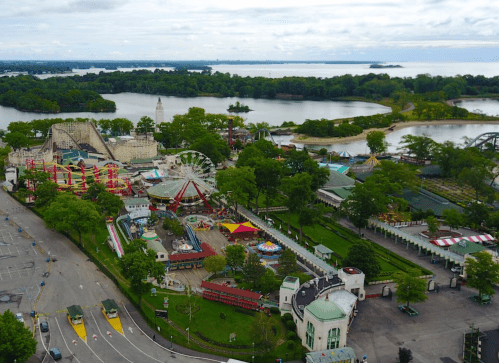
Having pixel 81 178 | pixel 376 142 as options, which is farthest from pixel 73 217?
pixel 376 142

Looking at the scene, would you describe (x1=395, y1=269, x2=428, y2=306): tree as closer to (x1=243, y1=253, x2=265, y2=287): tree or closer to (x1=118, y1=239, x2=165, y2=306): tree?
(x1=243, y1=253, x2=265, y2=287): tree

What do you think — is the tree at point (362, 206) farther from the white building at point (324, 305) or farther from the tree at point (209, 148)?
the tree at point (209, 148)

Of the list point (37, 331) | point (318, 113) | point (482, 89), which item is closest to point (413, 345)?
point (37, 331)

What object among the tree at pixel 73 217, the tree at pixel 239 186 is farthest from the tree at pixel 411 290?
the tree at pixel 73 217

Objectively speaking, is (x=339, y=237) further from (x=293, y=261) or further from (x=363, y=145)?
(x=363, y=145)

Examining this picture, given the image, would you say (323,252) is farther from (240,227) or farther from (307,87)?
(307,87)
